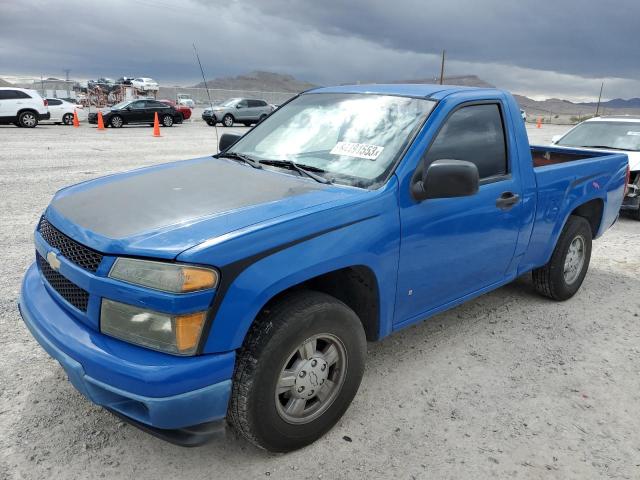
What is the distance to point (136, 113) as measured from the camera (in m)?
24.5

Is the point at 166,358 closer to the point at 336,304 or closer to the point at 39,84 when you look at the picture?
the point at 336,304

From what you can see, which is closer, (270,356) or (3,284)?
Answer: (270,356)

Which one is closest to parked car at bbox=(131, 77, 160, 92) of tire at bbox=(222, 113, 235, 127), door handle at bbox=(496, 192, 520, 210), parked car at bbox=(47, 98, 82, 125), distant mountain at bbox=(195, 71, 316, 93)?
tire at bbox=(222, 113, 235, 127)

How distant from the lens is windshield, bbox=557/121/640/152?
28.0 feet

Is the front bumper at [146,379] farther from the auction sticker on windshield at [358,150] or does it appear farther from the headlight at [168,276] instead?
the auction sticker on windshield at [358,150]

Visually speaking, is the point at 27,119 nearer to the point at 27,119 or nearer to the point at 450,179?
the point at 27,119

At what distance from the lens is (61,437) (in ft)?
8.82

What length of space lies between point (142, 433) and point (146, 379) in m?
0.85

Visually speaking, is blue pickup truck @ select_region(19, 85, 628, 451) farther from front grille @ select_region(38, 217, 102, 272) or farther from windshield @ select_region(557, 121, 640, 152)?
windshield @ select_region(557, 121, 640, 152)

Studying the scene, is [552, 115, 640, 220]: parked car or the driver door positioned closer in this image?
the driver door

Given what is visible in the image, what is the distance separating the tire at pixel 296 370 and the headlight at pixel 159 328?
29 cm

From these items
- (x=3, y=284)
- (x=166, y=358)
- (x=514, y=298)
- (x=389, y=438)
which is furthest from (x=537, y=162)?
(x=3, y=284)

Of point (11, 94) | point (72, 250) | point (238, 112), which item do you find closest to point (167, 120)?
point (238, 112)

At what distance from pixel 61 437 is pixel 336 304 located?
1.55m
